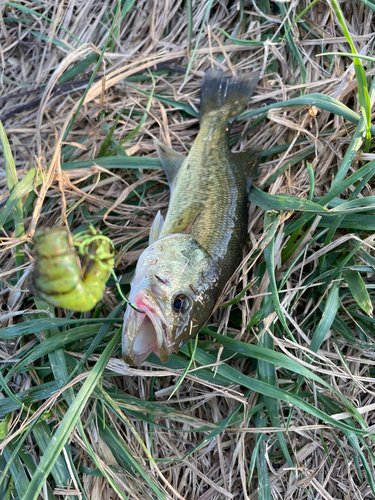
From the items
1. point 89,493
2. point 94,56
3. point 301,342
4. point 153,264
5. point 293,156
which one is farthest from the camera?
point 94,56

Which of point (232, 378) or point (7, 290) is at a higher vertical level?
point (7, 290)

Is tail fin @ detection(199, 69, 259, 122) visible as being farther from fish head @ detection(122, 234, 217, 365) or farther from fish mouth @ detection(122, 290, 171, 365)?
fish mouth @ detection(122, 290, 171, 365)

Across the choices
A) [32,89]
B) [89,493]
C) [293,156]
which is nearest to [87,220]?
[32,89]

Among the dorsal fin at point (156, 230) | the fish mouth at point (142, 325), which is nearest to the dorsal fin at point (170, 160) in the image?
the dorsal fin at point (156, 230)

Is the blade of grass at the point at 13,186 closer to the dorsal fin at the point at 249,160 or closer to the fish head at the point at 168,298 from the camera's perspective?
the fish head at the point at 168,298

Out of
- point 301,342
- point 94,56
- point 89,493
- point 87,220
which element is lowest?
point 89,493

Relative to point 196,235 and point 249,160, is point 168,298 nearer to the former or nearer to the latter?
point 196,235

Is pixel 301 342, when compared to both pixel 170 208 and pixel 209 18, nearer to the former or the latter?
pixel 170 208
